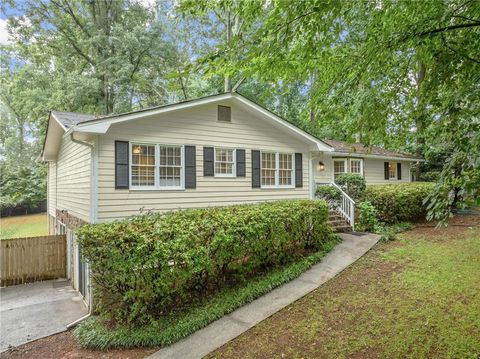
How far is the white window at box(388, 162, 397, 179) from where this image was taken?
17.8m

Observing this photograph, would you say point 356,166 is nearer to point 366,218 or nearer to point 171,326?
point 366,218

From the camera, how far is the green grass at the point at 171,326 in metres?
4.42

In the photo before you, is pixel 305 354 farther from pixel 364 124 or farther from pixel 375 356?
pixel 364 124

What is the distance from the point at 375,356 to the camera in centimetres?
368

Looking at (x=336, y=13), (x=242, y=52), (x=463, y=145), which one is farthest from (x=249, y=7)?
(x=463, y=145)

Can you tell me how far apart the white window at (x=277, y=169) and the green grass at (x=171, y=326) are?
497 centimetres

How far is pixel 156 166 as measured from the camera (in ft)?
26.3

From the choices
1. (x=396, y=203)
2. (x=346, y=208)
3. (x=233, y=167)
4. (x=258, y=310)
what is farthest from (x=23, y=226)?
(x=396, y=203)

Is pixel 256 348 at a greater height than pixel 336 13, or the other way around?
pixel 336 13

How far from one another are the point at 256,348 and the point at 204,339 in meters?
0.85

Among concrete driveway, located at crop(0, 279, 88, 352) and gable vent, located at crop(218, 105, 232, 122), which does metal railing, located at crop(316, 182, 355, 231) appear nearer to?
gable vent, located at crop(218, 105, 232, 122)

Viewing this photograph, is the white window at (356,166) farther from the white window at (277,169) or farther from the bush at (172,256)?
the bush at (172,256)

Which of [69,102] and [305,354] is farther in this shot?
[69,102]

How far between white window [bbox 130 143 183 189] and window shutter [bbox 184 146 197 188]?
0.15m
